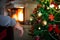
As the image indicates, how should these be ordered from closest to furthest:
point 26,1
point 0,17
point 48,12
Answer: point 0,17
point 48,12
point 26,1

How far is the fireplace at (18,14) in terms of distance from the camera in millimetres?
4602

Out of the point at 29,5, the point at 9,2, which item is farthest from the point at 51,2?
the point at 9,2

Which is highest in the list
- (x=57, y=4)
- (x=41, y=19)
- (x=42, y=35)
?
(x=57, y=4)

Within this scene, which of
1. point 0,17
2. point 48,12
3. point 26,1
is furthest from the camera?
point 26,1

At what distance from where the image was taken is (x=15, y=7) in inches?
185

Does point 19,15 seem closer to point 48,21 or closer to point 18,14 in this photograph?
point 18,14

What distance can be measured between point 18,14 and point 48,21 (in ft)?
5.80

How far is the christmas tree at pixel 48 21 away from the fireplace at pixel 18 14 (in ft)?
4.94

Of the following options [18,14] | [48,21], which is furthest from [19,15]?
[48,21]

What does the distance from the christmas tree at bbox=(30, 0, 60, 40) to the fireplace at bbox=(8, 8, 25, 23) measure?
1507 millimetres

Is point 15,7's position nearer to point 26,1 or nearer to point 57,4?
point 26,1

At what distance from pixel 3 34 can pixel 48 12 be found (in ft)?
6.17

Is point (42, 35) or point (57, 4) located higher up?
point (57, 4)

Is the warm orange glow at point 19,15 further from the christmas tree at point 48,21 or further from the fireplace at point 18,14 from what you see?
the christmas tree at point 48,21
